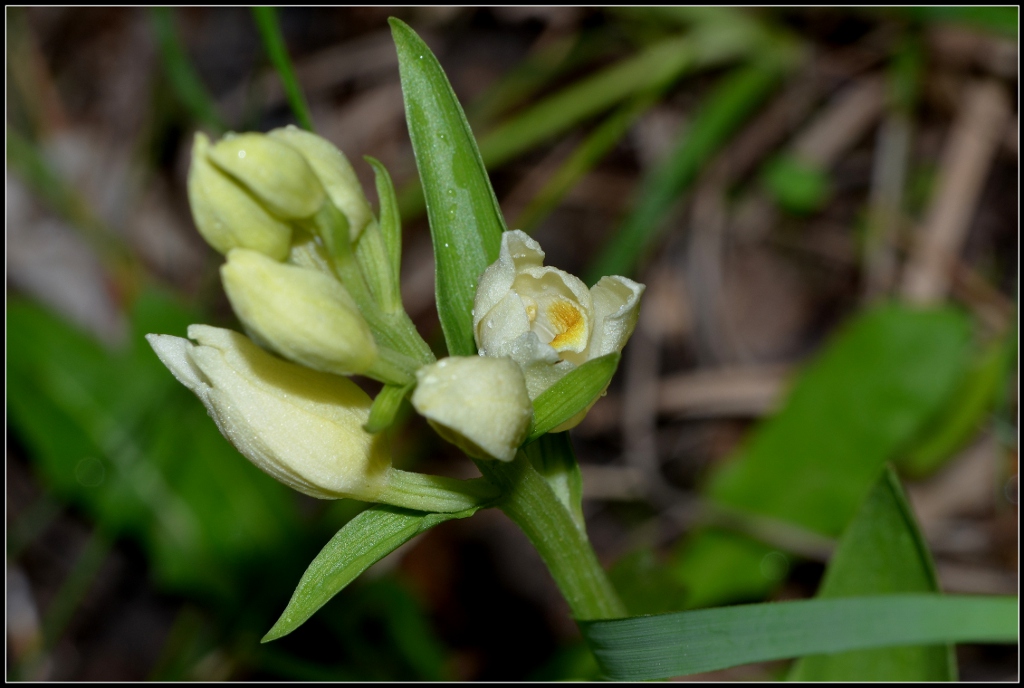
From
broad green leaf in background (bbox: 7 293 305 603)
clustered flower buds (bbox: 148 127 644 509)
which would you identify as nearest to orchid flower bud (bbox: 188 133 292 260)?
clustered flower buds (bbox: 148 127 644 509)

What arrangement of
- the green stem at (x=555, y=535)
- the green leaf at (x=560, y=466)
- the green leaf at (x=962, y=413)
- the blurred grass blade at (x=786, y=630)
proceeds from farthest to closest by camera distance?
the green leaf at (x=962, y=413), the green leaf at (x=560, y=466), the green stem at (x=555, y=535), the blurred grass blade at (x=786, y=630)

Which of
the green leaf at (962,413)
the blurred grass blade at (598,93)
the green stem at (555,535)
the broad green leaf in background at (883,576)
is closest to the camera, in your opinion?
the green stem at (555,535)

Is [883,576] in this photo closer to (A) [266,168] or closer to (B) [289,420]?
(B) [289,420]

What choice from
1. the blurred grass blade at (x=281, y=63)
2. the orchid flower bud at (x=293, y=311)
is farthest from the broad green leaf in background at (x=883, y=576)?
the blurred grass blade at (x=281, y=63)

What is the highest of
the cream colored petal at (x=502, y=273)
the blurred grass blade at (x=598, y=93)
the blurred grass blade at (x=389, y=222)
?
the blurred grass blade at (x=598, y=93)

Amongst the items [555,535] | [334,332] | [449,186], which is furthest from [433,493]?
[449,186]

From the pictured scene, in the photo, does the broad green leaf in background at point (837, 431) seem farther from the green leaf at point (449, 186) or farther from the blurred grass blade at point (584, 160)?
the green leaf at point (449, 186)

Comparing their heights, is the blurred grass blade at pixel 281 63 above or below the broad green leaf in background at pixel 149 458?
above
